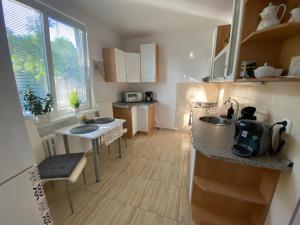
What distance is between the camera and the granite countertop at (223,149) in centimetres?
85

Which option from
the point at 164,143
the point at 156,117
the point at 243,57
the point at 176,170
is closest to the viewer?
the point at 243,57

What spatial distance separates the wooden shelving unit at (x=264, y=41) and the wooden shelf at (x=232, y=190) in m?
0.87

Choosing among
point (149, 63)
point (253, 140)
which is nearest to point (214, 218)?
point (253, 140)

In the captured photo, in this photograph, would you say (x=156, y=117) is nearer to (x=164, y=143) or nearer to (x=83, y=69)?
(x=164, y=143)

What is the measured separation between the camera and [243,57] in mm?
1101

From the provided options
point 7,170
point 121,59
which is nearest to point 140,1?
point 121,59

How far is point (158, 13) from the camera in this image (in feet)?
7.73

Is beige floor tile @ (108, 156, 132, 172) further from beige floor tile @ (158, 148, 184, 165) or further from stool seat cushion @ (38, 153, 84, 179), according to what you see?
stool seat cushion @ (38, 153, 84, 179)

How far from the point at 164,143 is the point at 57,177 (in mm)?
2139

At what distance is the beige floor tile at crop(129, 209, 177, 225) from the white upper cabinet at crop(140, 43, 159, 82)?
2.76 m

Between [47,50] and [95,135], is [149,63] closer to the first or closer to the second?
[47,50]

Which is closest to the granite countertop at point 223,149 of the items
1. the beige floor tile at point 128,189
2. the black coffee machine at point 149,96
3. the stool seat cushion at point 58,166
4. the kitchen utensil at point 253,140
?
the kitchen utensil at point 253,140

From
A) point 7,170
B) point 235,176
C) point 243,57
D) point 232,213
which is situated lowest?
point 232,213

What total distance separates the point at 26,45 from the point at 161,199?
244cm
